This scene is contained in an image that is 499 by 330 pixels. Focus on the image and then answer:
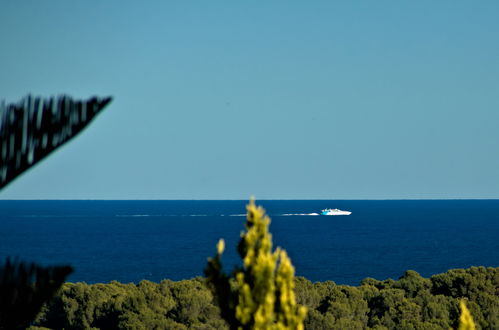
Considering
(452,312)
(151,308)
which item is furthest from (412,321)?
(151,308)

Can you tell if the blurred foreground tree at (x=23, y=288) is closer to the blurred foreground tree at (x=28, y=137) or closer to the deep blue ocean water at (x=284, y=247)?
the blurred foreground tree at (x=28, y=137)

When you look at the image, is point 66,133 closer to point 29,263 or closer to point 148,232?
point 29,263

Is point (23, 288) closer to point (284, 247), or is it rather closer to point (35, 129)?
point (35, 129)

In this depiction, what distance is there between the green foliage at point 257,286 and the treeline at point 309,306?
593 inches

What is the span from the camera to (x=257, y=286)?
7.50 meters

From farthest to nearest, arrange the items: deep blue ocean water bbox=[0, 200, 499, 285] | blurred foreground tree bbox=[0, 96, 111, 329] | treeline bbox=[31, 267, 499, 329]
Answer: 1. deep blue ocean water bbox=[0, 200, 499, 285]
2. treeline bbox=[31, 267, 499, 329]
3. blurred foreground tree bbox=[0, 96, 111, 329]

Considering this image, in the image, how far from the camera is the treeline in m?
23.0

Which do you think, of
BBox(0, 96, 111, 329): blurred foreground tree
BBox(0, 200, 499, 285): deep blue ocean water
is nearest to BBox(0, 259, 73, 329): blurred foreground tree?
BBox(0, 96, 111, 329): blurred foreground tree

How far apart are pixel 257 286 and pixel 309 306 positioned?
1811 cm

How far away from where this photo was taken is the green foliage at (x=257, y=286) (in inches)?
290

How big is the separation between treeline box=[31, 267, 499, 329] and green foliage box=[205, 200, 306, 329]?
1506 centimetres

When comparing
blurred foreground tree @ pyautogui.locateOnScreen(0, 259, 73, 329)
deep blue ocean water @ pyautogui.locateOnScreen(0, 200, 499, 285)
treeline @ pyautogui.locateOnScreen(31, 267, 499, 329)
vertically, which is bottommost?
blurred foreground tree @ pyautogui.locateOnScreen(0, 259, 73, 329)

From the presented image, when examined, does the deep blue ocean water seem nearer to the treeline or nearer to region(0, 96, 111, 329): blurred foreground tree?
the treeline

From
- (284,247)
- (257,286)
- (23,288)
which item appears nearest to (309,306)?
(257,286)
